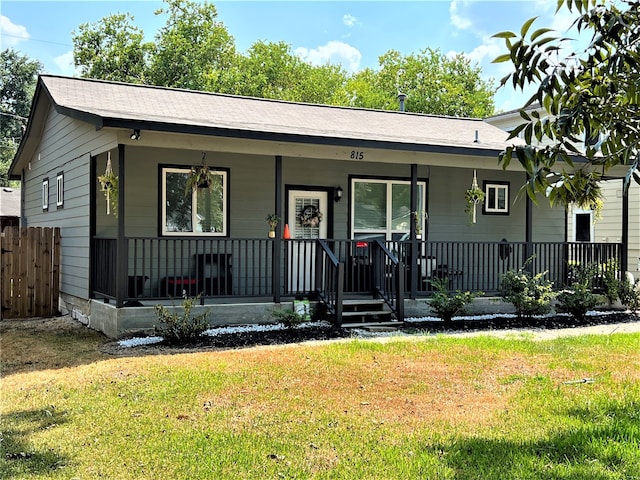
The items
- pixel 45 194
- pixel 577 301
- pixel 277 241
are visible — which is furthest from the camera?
pixel 45 194

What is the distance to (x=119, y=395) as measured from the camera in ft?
16.5

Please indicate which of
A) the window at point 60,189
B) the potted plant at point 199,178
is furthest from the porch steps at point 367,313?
the window at point 60,189

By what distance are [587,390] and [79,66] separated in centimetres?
3632

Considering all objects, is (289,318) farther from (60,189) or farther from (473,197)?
(60,189)

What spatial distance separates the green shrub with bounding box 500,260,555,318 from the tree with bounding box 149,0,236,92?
26044 millimetres

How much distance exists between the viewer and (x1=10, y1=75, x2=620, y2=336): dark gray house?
8.41 meters

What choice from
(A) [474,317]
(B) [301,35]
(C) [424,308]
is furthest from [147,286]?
(B) [301,35]

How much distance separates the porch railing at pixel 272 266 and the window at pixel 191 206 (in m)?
0.25

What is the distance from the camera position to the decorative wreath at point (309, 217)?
416 inches

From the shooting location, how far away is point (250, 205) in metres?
A: 10.2

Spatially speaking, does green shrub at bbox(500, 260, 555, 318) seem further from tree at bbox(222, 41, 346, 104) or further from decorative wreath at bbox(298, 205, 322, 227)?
tree at bbox(222, 41, 346, 104)

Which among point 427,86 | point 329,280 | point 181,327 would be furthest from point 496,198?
point 427,86

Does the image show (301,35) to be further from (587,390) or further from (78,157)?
(587,390)

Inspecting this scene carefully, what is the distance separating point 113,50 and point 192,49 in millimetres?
4487
